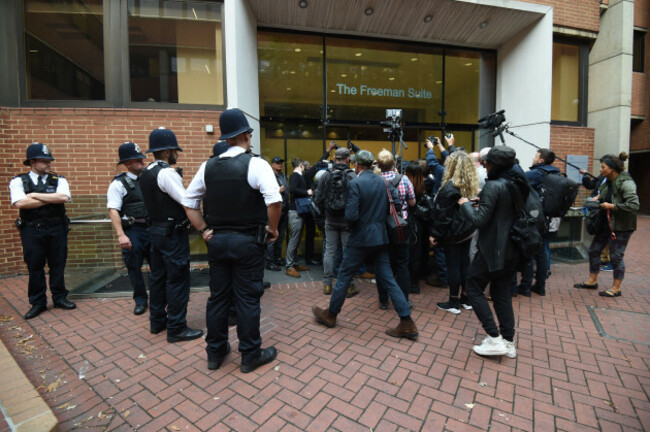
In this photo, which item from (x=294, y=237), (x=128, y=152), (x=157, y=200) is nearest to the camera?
(x=157, y=200)

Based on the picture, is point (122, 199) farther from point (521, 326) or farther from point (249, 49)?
point (521, 326)

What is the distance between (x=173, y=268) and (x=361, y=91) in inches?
260

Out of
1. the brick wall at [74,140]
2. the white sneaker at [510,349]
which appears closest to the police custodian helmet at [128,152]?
the brick wall at [74,140]

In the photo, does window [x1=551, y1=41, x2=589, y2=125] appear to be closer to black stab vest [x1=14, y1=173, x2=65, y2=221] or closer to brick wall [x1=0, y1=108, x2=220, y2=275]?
brick wall [x1=0, y1=108, x2=220, y2=275]

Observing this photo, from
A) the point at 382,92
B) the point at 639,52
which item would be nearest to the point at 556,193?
the point at 382,92

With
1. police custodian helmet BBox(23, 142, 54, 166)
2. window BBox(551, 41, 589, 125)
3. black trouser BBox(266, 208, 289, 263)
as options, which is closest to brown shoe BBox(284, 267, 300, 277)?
black trouser BBox(266, 208, 289, 263)

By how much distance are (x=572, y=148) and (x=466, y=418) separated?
839 cm

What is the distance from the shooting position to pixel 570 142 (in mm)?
8172

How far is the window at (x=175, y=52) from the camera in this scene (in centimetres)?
602

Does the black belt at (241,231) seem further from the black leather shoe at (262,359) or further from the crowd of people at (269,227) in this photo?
the black leather shoe at (262,359)

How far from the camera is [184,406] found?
2.49 metres

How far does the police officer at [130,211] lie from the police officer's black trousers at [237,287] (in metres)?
1.54

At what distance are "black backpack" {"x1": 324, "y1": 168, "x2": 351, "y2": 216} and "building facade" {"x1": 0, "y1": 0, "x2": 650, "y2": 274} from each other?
112 inches

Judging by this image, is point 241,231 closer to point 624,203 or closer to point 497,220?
point 497,220
